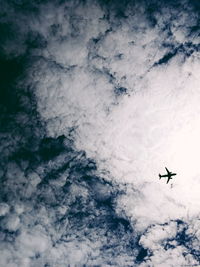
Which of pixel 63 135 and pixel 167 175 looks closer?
pixel 167 175

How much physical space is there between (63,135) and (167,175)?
30.4ft

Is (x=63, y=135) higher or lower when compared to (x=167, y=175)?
higher

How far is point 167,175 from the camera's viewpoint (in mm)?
21172

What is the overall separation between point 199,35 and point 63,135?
13179 millimetres

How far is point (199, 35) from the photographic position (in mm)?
19219

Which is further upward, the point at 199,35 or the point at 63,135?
the point at 199,35

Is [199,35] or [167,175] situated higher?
[199,35]

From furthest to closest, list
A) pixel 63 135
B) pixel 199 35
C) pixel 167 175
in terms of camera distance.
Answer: pixel 63 135 < pixel 167 175 < pixel 199 35

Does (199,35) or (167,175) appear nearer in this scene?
(199,35)

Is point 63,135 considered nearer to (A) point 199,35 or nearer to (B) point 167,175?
(B) point 167,175

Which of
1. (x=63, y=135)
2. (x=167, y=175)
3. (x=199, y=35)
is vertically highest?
(x=199, y=35)

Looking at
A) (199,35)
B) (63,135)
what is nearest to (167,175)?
(63,135)

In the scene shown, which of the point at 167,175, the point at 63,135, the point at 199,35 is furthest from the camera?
the point at 63,135

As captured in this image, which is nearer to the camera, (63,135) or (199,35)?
(199,35)
